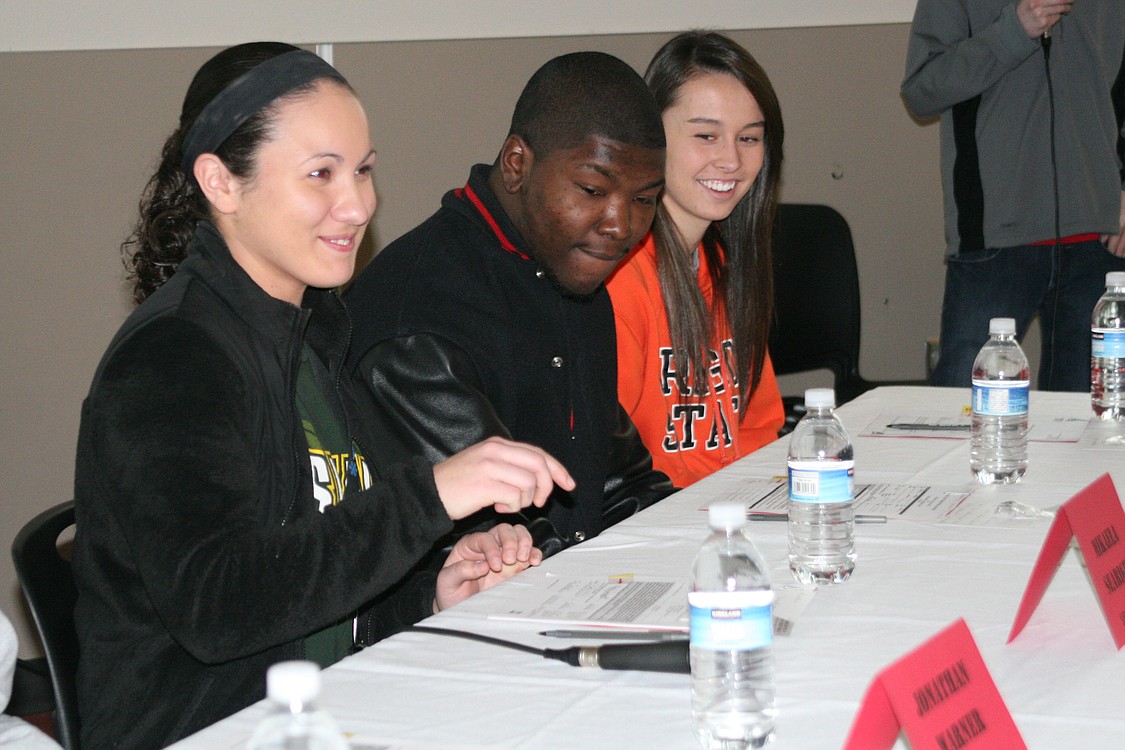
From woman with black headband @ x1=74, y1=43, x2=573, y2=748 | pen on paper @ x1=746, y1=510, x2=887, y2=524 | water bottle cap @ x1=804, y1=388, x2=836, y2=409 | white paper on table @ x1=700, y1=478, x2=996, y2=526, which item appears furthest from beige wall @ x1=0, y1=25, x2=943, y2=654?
water bottle cap @ x1=804, y1=388, x2=836, y2=409

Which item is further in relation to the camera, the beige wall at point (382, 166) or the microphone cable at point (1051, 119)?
the beige wall at point (382, 166)

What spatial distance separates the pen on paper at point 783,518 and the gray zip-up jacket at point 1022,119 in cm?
188

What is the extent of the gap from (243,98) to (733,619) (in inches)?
36.6

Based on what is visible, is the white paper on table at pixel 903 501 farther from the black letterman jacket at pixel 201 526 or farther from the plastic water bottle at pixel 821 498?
the black letterman jacket at pixel 201 526

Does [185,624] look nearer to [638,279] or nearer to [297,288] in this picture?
[297,288]

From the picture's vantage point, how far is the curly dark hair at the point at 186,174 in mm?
1529

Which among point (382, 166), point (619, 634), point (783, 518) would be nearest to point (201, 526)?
point (619, 634)

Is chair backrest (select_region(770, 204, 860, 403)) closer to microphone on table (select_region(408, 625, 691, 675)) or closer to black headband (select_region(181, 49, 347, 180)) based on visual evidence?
black headband (select_region(181, 49, 347, 180))

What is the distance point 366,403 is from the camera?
197 cm

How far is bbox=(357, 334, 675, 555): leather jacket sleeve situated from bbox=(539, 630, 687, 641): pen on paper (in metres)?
0.63

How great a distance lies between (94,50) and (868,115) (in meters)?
2.39

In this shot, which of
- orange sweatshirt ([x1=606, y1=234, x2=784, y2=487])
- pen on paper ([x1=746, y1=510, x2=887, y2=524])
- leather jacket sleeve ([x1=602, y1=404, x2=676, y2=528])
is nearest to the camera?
pen on paper ([x1=746, y1=510, x2=887, y2=524])

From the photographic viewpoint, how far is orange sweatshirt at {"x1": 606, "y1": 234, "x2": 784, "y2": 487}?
2463 millimetres

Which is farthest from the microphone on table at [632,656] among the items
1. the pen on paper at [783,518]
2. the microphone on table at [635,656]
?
the pen on paper at [783,518]
